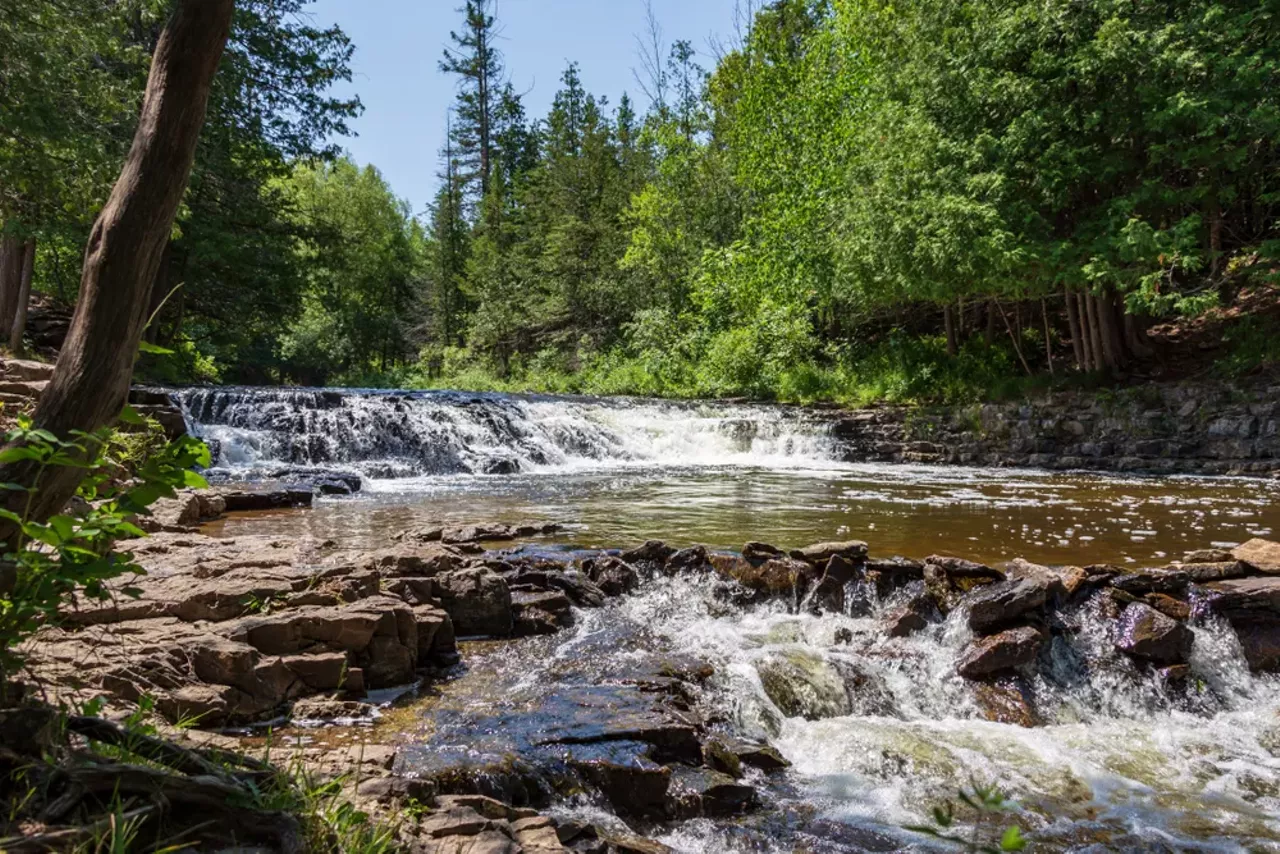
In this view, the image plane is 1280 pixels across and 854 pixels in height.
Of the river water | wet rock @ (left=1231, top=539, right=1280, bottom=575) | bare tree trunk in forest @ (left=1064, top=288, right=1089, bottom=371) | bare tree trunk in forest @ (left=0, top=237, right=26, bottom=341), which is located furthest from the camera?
bare tree trunk in forest @ (left=1064, top=288, right=1089, bottom=371)

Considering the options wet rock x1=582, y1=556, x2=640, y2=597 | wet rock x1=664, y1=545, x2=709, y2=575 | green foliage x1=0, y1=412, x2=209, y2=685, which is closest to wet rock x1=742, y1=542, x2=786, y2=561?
wet rock x1=664, y1=545, x2=709, y2=575

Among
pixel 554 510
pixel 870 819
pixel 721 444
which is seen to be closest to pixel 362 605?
pixel 870 819

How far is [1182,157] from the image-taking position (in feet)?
41.6

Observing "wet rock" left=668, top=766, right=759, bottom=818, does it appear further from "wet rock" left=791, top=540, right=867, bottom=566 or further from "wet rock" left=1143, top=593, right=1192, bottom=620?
"wet rock" left=1143, top=593, right=1192, bottom=620

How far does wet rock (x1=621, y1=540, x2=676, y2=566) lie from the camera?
6.54 m

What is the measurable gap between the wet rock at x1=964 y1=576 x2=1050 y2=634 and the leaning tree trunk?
503 cm

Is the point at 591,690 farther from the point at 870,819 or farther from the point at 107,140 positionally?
the point at 107,140

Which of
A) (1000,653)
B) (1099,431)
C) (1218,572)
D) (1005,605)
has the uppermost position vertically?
(1099,431)

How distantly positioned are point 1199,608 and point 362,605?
5.61 m

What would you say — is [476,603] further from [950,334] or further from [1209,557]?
[950,334]

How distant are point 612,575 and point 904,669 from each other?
2.37m

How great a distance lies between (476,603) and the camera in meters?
5.37

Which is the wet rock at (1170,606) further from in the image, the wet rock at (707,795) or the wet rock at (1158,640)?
the wet rock at (707,795)

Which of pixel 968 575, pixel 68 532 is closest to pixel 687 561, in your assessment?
pixel 968 575
